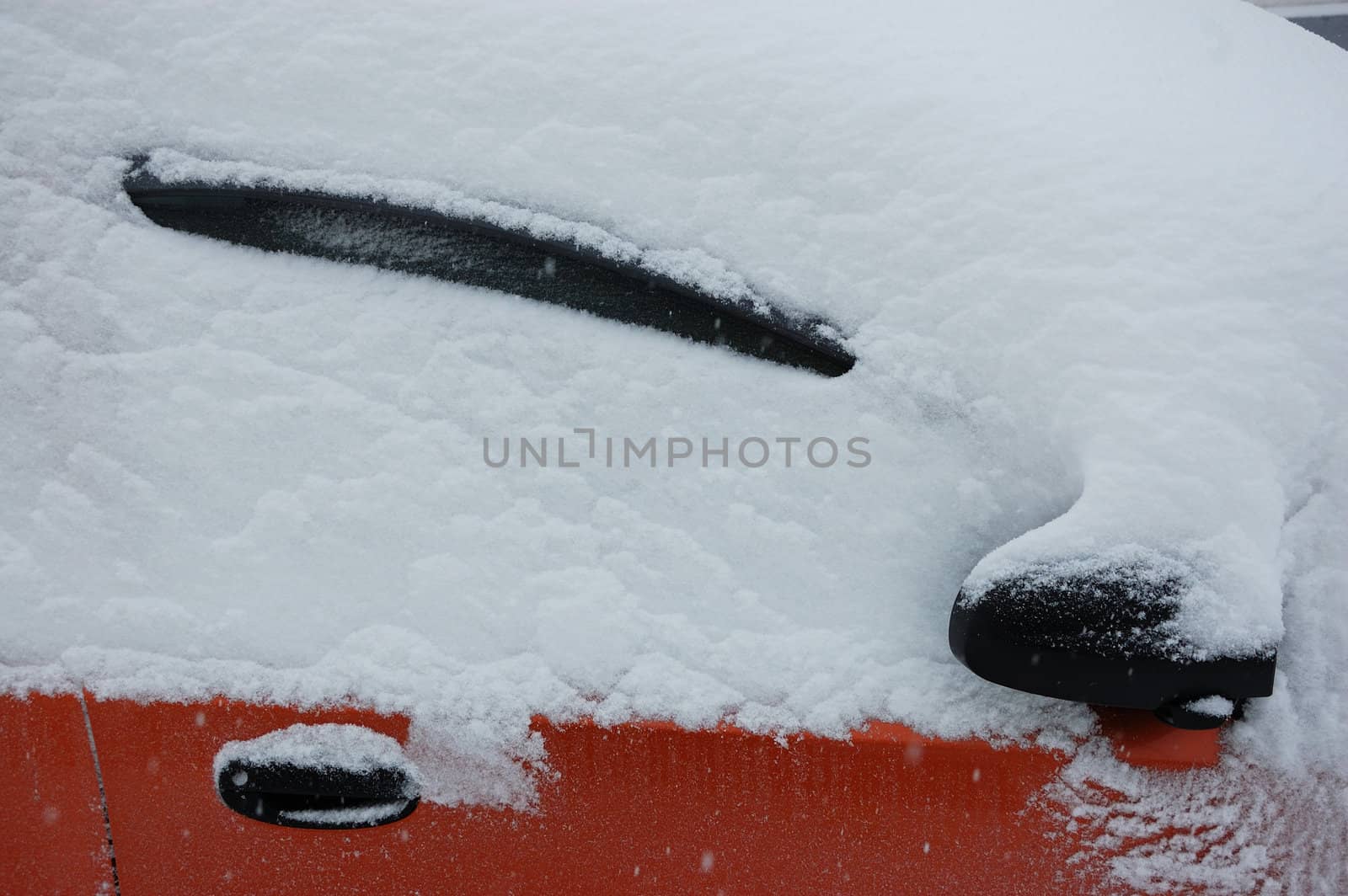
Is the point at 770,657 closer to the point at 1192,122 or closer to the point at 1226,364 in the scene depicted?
the point at 1226,364

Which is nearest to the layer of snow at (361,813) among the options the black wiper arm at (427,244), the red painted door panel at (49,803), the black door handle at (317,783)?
the black door handle at (317,783)

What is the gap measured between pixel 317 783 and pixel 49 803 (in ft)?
1.02

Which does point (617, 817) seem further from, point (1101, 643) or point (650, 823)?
point (1101, 643)

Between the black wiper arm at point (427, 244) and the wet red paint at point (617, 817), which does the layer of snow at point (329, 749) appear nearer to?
the wet red paint at point (617, 817)

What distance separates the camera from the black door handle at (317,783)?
92 cm

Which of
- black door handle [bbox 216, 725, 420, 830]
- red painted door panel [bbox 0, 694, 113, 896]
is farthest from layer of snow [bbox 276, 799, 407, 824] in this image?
red painted door panel [bbox 0, 694, 113, 896]

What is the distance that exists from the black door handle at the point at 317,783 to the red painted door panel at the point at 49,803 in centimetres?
16

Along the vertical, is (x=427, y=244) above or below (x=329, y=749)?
above

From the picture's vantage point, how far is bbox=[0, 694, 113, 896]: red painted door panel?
928 millimetres

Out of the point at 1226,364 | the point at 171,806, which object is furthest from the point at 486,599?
the point at 1226,364

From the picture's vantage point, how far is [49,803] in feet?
3.13

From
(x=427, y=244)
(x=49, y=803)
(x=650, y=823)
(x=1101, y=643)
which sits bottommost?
(x=49, y=803)

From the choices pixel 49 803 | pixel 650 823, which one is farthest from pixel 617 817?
pixel 49 803

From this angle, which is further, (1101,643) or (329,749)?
(329,749)
